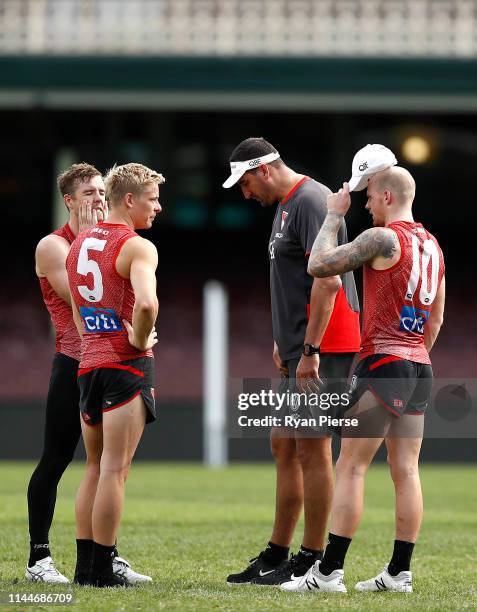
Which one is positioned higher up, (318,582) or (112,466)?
(112,466)

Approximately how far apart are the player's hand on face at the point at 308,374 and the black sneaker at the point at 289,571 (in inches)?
36.5

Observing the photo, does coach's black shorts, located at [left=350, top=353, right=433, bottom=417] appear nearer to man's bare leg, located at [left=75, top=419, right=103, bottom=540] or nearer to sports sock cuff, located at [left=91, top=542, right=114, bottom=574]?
man's bare leg, located at [left=75, top=419, right=103, bottom=540]

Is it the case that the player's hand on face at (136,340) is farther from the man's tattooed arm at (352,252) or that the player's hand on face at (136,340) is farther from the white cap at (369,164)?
the white cap at (369,164)

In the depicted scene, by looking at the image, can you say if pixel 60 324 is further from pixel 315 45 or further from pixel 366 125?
pixel 366 125

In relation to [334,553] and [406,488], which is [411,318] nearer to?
[406,488]

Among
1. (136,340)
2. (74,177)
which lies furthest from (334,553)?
→ (74,177)

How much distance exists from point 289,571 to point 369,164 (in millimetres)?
2226

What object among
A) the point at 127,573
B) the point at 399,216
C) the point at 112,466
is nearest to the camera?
the point at 112,466

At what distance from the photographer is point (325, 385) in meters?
6.69

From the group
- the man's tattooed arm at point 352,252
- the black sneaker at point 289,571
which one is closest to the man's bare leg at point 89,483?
the black sneaker at point 289,571

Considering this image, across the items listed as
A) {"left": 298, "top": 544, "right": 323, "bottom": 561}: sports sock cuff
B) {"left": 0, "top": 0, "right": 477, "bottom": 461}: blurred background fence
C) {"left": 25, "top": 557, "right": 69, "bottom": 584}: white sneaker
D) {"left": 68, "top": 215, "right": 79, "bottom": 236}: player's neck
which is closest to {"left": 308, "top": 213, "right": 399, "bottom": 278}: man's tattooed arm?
{"left": 68, "top": 215, "right": 79, "bottom": 236}: player's neck

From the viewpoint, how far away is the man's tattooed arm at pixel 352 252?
627 centimetres

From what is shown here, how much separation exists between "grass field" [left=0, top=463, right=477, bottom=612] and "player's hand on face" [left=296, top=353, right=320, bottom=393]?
106 centimetres

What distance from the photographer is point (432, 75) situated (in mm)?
22500
